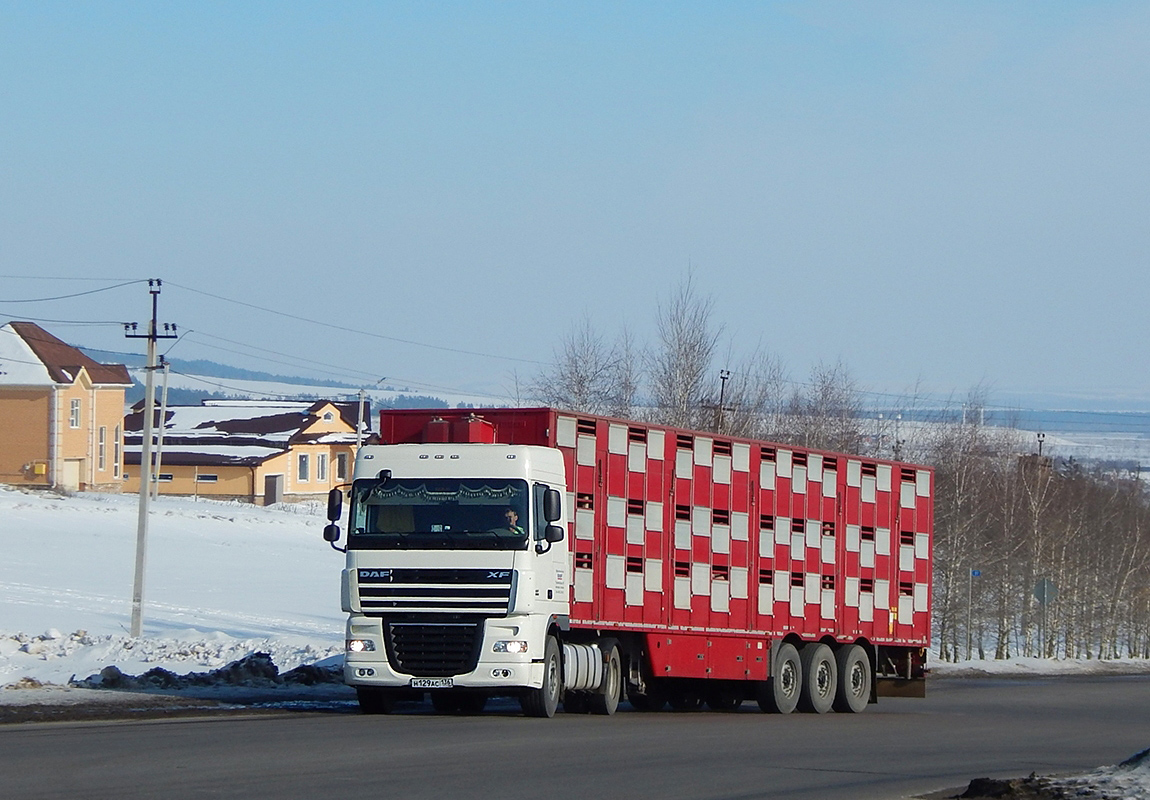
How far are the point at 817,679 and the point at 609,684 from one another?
15.2ft

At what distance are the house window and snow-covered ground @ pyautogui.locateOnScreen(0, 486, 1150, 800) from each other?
21.3 feet

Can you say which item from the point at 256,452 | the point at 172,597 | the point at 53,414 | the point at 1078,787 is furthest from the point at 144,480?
the point at 256,452

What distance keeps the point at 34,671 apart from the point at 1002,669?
3046 centimetres

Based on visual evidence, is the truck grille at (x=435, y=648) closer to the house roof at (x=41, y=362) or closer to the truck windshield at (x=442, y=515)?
the truck windshield at (x=442, y=515)

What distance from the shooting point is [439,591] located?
18.7 m

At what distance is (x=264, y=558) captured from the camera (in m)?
59.5

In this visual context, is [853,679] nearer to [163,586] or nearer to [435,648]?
[435,648]

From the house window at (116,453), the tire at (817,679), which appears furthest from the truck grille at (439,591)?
the house window at (116,453)

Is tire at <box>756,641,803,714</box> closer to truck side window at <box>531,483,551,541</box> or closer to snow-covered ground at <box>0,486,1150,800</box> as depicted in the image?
truck side window at <box>531,483,551,541</box>

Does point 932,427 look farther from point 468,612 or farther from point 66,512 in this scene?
point 468,612

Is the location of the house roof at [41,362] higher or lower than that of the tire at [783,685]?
higher

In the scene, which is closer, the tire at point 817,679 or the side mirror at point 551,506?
the side mirror at point 551,506

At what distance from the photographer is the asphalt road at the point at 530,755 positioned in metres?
12.4

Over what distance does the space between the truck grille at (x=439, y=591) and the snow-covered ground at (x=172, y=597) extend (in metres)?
4.86
